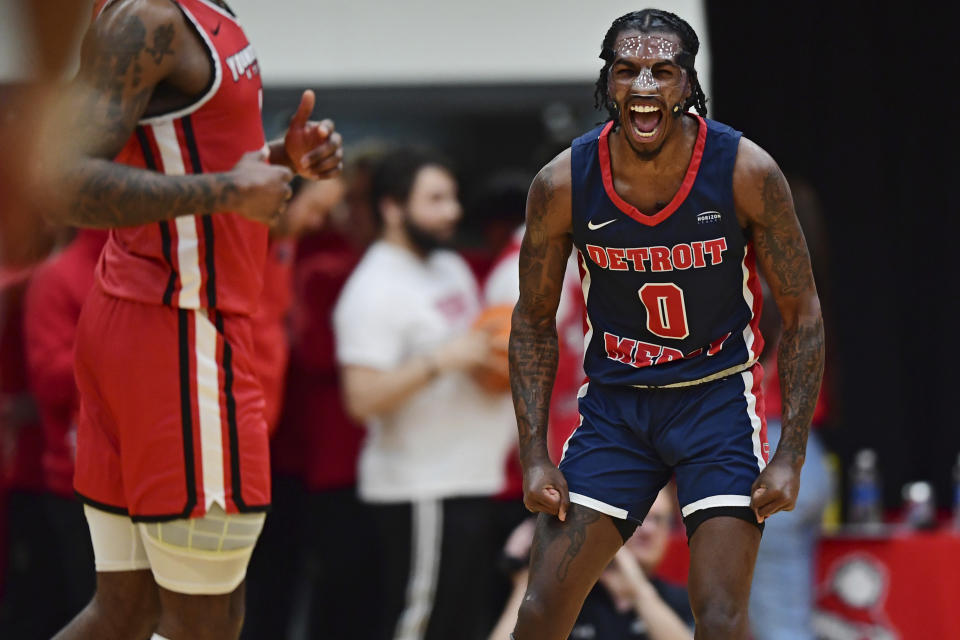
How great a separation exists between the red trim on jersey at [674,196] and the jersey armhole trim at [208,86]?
90cm

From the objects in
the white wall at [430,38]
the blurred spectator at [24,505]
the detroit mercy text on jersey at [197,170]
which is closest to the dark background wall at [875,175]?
the white wall at [430,38]

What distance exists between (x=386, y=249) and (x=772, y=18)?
2.65 metres

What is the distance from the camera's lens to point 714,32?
254 inches

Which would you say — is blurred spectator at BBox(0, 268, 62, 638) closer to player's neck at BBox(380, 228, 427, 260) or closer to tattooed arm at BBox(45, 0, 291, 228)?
player's neck at BBox(380, 228, 427, 260)

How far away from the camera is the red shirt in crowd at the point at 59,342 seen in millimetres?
4598

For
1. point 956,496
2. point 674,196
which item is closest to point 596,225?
point 674,196

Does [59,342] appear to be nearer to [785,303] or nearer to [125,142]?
[125,142]

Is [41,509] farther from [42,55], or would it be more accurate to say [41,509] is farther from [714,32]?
[42,55]

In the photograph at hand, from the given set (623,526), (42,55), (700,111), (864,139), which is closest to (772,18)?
(864,139)

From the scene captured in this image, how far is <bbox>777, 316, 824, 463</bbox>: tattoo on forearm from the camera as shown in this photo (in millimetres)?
2883

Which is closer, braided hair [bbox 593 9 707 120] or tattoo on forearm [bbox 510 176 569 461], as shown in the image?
braided hair [bbox 593 9 707 120]

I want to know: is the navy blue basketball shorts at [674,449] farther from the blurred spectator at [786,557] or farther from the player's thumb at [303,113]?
the blurred spectator at [786,557]

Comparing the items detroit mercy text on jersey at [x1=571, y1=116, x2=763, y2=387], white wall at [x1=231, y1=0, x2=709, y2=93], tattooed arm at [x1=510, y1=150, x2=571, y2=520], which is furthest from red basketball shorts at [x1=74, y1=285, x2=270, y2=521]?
white wall at [x1=231, y1=0, x2=709, y2=93]

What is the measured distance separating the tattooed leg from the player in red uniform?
67cm
